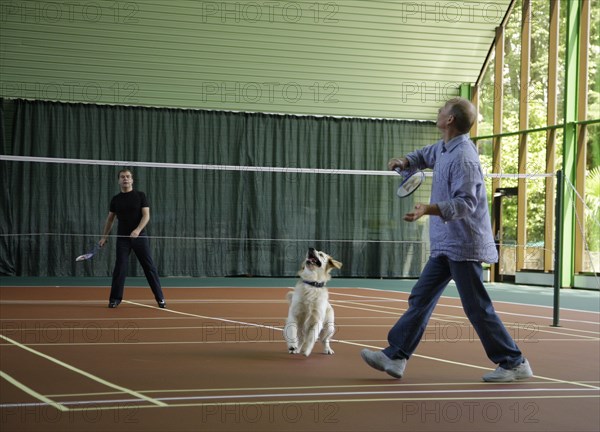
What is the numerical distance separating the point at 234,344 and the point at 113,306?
4.61m

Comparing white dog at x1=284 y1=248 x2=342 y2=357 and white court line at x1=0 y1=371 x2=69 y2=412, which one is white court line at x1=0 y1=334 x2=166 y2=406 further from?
white dog at x1=284 y1=248 x2=342 y2=357

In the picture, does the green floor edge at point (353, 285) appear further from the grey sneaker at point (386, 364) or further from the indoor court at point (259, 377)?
the grey sneaker at point (386, 364)

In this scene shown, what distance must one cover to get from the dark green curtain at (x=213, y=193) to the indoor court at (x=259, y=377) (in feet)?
29.0

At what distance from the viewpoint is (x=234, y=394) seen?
588 centimetres

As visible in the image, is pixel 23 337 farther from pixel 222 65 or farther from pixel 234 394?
pixel 222 65

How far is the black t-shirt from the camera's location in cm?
1238

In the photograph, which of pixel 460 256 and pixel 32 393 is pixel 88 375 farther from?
pixel 460 256

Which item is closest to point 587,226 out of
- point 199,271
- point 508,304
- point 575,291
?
point 575,291

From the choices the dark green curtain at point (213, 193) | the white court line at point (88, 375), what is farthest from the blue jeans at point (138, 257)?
the dark green curtain at point (213, 193)

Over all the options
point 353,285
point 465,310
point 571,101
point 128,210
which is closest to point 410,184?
point 465,310

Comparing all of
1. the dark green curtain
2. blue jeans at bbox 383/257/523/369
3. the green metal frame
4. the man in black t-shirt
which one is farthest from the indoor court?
the dark green curtain

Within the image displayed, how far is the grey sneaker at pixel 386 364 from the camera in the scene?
663 cm

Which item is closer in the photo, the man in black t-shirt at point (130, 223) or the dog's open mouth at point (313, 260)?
the dog's open mouth at point (313, 260)

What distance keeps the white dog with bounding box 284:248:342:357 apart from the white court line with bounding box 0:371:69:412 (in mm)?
2358
